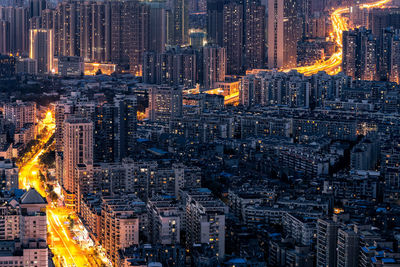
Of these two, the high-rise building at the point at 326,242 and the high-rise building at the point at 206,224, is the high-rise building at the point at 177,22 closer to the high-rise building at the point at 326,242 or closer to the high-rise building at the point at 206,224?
the high-rise building at the point at 206,224

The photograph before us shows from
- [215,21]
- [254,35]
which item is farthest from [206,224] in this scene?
[215,21]

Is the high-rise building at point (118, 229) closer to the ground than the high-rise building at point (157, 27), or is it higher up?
closer to the ground

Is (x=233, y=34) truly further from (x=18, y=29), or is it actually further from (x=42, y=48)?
(x=18, y=29)

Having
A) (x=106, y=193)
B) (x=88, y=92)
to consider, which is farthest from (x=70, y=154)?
(x=88, y=92)

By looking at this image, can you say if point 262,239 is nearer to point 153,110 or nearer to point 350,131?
point 350,131

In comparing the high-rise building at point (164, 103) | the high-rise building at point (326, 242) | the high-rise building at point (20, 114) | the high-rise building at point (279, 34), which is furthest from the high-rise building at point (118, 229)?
the high-rise building at point (279, 34)

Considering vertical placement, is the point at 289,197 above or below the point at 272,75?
A: below
